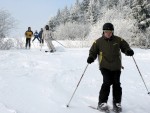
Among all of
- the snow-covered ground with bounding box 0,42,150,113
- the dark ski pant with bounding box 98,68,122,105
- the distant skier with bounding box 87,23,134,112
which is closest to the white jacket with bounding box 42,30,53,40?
the snow-covered ground with bounding box 0,42,150,113

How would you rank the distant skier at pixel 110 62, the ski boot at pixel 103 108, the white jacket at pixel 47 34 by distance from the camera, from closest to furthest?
the ski boot at pixel 103 108
the distant skier at pixel 110 62
the white jacket at pixel 47 34

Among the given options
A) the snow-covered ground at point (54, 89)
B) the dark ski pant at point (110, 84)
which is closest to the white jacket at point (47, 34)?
the snow-covered ground at point (54, 89)

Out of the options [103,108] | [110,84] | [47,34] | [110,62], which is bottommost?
[103,108]

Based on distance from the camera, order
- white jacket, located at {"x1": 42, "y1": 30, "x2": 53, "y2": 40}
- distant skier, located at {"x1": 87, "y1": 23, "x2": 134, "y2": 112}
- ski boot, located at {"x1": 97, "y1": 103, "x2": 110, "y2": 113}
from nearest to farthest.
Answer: ski boot, located at {"x1": 97, "y1": 103, "x2": 110, "y2": 113}, distant skier, located at {"x1": 87, "y1": 23, "x2": 134, "y2": 112}, white jacket, located at {"x1": 42, "y1": 30, "x2": 53, "y2": 40}

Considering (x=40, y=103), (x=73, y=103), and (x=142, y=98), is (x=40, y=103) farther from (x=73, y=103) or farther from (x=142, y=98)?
(x=142, y=98)

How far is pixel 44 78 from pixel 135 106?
12.1ft

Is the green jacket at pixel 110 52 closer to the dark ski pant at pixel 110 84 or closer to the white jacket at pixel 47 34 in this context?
the dark ski pant at pixel 110 84

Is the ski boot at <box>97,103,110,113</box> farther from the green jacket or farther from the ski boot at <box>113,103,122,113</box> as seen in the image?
the green jacket

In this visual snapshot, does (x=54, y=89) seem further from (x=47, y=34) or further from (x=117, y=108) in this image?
(x=47, y=34)

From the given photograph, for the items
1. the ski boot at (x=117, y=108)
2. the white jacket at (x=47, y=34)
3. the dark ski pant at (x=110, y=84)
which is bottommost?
the ski boot at (x=117, y=108)

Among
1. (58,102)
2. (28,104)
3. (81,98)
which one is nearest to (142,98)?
(81,98)

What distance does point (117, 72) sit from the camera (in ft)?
24.9

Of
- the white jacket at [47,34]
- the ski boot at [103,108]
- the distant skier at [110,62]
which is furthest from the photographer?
the white jacket at [47,34]

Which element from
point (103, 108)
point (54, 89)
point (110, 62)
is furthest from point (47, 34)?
point (103, 108)
